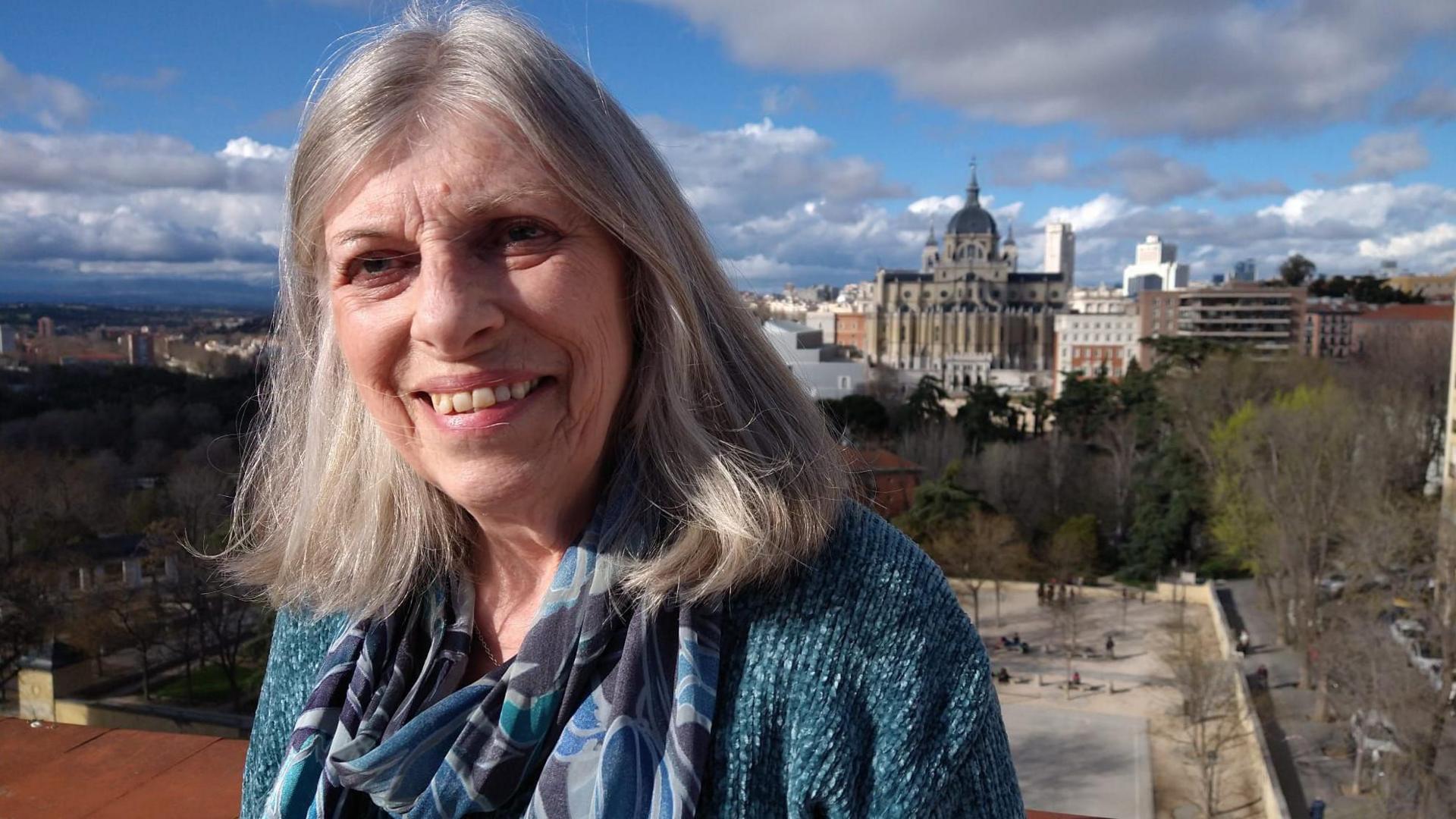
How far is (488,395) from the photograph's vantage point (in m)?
0.91

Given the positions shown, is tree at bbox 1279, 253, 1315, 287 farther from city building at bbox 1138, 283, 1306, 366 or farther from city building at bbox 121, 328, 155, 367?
city building at bbox 121, 328, 155, 367

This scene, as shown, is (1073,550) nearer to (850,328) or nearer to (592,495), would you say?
(592,495)

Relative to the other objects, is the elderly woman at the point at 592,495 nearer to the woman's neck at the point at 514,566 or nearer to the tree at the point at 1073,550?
the woman's neck at the point at 514,566

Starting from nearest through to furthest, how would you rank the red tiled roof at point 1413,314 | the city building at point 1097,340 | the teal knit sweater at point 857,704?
the teal knit sweater at point 857,704
the red tiled roof at point 1413,314
the city building at point 1097,340

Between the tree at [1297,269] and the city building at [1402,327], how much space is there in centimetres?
1229

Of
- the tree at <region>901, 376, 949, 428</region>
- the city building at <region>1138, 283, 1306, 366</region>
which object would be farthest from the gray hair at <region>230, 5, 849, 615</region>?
the city building at <region>1138, 283, 1306, 366</region>

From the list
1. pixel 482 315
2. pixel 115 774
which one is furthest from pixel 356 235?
pixel 115 774

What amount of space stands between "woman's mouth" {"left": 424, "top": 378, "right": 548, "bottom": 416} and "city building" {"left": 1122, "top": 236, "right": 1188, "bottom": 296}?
242 ft

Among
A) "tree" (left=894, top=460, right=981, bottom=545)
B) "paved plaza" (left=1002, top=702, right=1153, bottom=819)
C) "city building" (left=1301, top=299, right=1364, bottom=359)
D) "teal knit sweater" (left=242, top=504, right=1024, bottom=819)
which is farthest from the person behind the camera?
"city building" (left=1301, top=299, right=1364, bottom=359)

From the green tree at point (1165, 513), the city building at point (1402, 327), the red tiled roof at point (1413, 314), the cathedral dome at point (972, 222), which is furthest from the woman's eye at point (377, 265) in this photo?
the cathedral dome at point (972, 222)

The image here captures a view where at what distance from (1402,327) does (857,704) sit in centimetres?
3268

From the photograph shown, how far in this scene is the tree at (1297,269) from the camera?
46.8 meters

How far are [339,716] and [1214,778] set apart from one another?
1229 centimetres

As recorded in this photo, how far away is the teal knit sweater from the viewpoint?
0.86 metres
